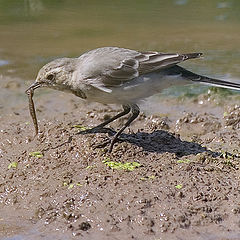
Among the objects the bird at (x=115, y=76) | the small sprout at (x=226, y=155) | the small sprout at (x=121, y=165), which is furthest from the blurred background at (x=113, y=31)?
the small sprout at (x=121, y=165)

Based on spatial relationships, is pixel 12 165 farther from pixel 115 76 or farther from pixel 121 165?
pixel 115 76

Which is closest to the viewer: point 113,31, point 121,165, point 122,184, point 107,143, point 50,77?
point 122,184

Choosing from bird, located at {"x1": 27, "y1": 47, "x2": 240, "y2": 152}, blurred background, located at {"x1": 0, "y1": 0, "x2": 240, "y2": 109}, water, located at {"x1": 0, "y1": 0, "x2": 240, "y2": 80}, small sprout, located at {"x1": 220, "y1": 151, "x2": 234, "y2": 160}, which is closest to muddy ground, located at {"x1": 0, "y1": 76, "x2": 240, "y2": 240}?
small sprout, located at {"x1": 220, "y1": 151, "x2": 234, "y2": 160}

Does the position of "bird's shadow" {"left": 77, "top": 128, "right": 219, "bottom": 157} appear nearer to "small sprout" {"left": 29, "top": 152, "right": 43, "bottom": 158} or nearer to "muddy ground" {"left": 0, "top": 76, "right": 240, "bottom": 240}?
"muddy ground" {"left": 0, "top": 76, "right": 240, "bottom": 240}

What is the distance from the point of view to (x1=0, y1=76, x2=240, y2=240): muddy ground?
610 cm

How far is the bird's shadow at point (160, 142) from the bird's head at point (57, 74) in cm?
65

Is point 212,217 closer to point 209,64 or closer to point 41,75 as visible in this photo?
point 41,75

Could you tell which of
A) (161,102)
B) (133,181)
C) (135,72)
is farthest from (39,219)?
(161,102)

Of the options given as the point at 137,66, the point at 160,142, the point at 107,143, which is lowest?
the point at 160,142

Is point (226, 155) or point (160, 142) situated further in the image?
point (160, 142)

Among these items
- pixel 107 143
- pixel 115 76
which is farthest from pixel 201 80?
pixel 107 143

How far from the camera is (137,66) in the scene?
24.5ft

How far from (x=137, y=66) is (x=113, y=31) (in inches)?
271

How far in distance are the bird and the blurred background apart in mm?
2552
